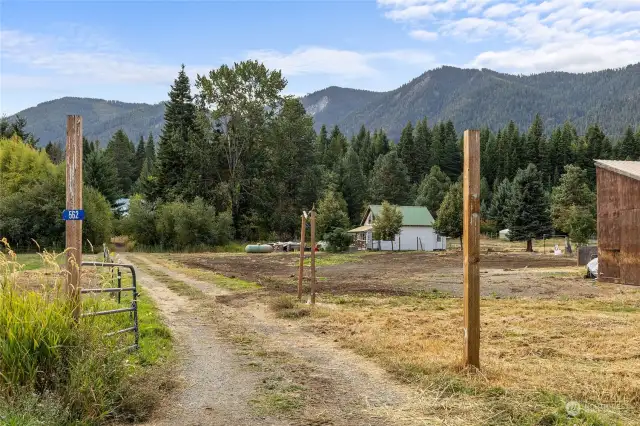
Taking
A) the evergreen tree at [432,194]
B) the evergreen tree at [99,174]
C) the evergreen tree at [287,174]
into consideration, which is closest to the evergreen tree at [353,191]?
the evergreen tree at [432,194]

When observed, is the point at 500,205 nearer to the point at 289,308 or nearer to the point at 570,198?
the point at 570,198

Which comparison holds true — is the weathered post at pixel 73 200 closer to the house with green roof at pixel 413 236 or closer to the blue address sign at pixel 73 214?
the blue address sign at pixel 73 214

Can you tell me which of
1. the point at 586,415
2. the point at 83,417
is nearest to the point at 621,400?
the point at 586,415

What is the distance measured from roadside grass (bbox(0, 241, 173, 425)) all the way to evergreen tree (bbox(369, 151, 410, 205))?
9626cm

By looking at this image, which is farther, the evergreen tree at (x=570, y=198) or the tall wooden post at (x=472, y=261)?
the evergreen tree at (x=570, y=198)

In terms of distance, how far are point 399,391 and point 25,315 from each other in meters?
4.43

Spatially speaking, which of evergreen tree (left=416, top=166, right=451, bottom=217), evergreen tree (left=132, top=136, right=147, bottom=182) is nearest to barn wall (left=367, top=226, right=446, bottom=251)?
evergreen tree (left=416, top=166, right=451, bottom=217)

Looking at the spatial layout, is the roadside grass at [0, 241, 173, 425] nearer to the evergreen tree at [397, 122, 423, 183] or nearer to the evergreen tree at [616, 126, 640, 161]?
the evergreen tree at [397, 122, 423, 183]

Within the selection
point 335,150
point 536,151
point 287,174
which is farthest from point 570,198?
point 335,150

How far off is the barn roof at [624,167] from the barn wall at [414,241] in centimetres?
4054

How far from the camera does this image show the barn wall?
214 ft

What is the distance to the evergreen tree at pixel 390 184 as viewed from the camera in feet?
336

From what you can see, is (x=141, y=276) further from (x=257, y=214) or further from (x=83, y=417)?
(x=257, y=214)

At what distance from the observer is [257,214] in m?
67.1
